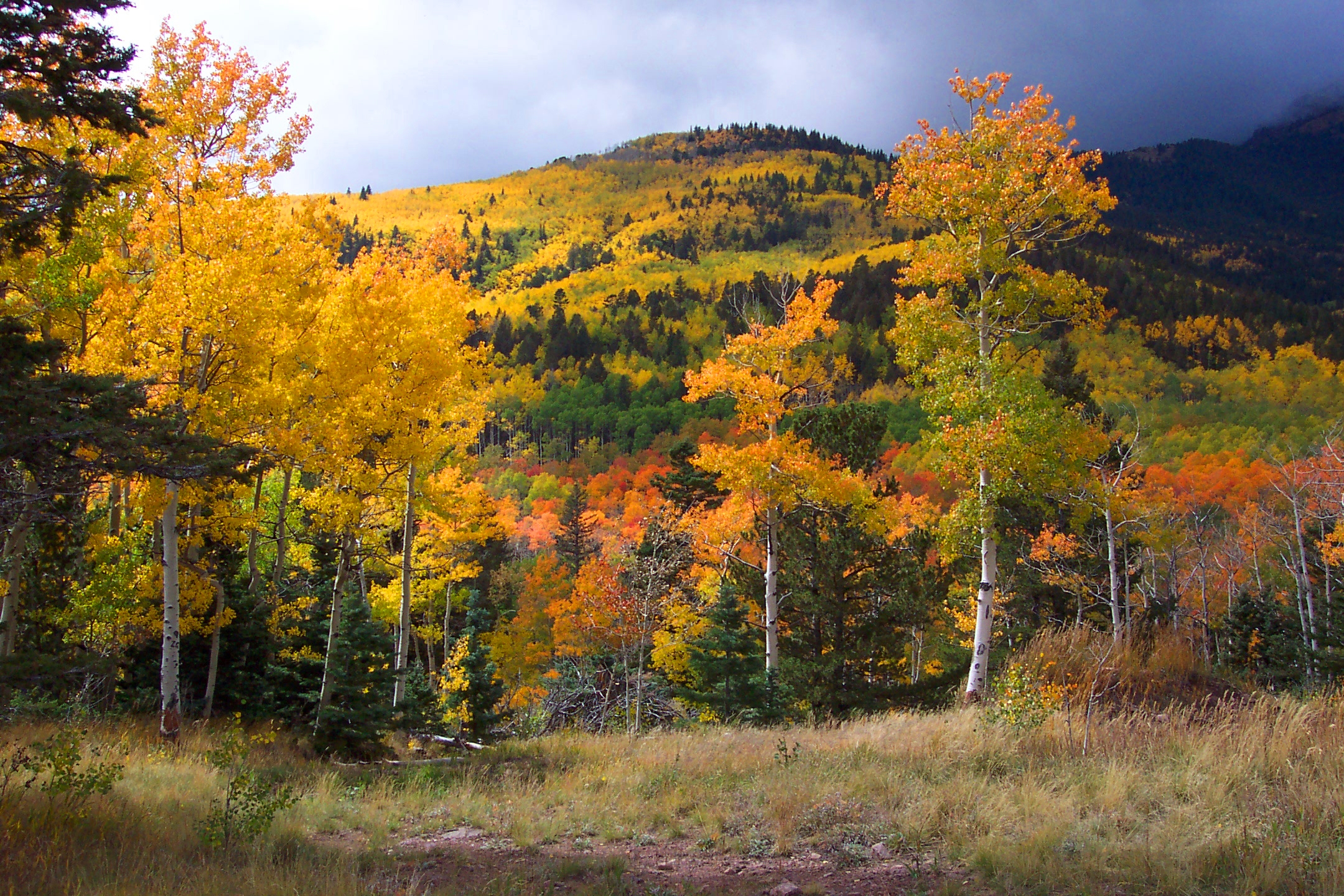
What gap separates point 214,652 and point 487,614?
797cm

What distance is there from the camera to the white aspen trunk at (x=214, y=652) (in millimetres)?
11922

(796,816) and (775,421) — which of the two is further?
(775,421)

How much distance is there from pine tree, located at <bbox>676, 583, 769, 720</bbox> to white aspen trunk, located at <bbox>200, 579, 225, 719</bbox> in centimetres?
921

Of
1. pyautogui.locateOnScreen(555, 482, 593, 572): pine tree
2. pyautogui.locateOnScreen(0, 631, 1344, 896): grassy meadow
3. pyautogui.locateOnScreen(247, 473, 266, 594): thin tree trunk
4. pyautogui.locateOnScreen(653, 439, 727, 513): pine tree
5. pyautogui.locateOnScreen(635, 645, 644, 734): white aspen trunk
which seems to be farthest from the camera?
pyautogui.locateOnScreen(555, 482, 593, 572): pine tree

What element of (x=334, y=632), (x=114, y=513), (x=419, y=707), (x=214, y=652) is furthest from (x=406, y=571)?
(x=114, y=513)

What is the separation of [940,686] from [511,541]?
5000cm

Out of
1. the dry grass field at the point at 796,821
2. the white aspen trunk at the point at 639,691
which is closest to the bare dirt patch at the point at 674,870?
the dry grass field at the point at 796,821

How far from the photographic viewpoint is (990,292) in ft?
39.1

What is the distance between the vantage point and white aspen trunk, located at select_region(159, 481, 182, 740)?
384 inches

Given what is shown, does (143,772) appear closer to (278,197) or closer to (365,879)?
(365,879)

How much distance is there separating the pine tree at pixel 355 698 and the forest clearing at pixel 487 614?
0.07 m

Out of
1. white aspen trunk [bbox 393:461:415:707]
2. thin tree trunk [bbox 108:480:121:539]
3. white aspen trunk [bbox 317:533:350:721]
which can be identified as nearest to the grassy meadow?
white aspen trunk [bbox 317:533:350:721]

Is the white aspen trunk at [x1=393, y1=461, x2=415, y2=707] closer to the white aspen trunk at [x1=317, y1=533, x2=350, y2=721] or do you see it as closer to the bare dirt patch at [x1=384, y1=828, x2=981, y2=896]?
the white aspen trunk at [x1=317, y1=533, x2=350, y2=721]

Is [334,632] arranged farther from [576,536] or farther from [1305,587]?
[1305,587]
